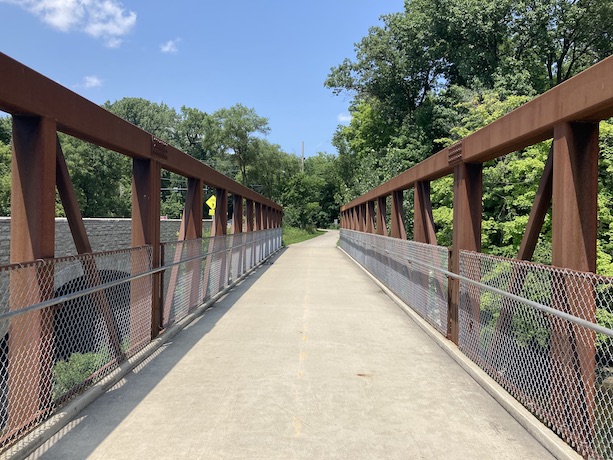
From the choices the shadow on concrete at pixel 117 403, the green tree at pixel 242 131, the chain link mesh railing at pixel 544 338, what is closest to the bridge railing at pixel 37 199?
the shadow on concrete at pixel 117 403

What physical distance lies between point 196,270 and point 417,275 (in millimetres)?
4005

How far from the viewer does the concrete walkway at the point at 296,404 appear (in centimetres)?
352

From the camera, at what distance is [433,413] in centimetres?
423

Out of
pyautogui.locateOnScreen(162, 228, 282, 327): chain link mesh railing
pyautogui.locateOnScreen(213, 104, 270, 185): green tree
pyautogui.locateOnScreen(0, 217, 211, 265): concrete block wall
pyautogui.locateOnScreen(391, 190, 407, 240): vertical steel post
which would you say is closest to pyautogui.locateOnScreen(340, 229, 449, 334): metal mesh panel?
pyautogui.locateOnScreen(391, 190, 407, 240): vertical steel post

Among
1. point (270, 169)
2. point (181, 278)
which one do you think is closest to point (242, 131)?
point (270, 169)

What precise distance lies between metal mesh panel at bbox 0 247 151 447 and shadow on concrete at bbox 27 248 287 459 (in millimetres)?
211

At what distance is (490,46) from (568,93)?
82.1 feet

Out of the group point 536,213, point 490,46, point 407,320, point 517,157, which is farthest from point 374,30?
point 536,213

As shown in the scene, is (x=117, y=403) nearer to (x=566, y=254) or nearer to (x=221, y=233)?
(x=566, y=254)

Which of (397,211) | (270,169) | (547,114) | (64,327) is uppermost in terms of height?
(270,169)

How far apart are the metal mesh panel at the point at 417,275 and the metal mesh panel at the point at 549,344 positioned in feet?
4.58

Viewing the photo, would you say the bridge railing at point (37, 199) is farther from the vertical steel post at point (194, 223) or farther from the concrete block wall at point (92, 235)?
the concrete block wall at point (92, 235)

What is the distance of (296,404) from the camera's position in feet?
14.3

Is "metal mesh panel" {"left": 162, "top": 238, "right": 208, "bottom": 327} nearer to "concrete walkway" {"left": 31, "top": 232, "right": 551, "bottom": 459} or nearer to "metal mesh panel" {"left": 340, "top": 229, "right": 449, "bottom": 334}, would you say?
"concrete walkway" {"left": 31, "top": 232, "right": 551, "bottom": 459}
